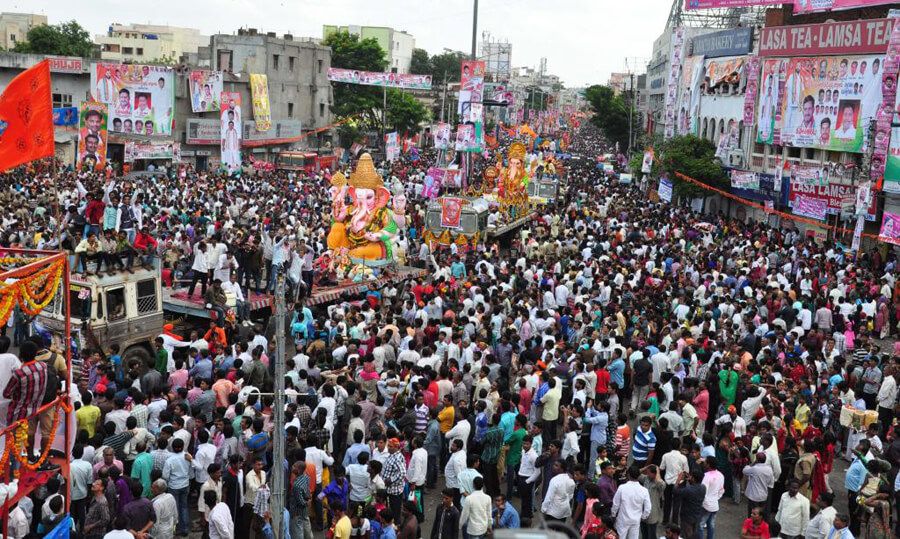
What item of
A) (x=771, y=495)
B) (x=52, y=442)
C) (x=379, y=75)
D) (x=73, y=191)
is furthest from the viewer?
(x=379, y=75)

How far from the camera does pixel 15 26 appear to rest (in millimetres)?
94688

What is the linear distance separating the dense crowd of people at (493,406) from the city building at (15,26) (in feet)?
265

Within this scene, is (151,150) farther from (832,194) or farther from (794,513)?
(794,513)

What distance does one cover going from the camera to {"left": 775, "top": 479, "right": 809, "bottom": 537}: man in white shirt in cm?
1008

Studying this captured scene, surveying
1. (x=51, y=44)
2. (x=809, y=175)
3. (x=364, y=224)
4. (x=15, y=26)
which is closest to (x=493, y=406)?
(x=364, y=224)

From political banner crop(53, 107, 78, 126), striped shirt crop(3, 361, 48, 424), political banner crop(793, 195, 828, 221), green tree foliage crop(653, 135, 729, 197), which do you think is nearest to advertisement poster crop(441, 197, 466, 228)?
political banner crop(793, 195, 828, 221)

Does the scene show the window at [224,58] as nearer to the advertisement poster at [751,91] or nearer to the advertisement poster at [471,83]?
the advertisement poster at [471,83]

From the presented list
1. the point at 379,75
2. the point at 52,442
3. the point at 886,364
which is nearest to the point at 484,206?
the point at 886,364

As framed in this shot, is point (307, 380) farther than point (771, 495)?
Yes

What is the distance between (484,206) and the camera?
28844 millimetres

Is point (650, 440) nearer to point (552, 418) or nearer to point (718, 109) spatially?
point (552, 418)

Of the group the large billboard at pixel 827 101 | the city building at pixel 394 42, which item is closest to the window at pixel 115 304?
the large billboard at pixel 827 101

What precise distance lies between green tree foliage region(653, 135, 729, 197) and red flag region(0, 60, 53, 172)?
3366 centimetres

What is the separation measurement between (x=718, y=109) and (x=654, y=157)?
12.6ft
